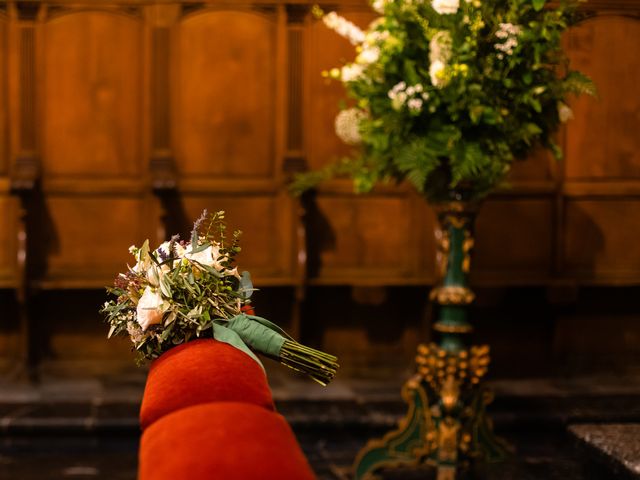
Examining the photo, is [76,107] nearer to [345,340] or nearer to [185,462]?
[345,340]

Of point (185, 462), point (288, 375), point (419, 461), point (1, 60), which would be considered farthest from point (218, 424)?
point (1, 60)

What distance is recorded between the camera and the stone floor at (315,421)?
424 cm

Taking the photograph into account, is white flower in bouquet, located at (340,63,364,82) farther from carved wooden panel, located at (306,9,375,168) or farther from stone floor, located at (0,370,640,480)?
stone floor, located at (0,370,640,480)

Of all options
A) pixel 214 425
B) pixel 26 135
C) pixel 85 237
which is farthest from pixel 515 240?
pixel 214 425

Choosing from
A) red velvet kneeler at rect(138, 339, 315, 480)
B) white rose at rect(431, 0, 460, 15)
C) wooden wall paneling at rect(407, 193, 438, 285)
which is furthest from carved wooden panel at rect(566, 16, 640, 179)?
red velvet kneeler at rect(138, 339, 315, 480)

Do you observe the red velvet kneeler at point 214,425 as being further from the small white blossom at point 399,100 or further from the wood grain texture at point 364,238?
the wood grain texture at point 364,238

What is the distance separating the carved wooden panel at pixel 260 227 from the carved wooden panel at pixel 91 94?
0.56m

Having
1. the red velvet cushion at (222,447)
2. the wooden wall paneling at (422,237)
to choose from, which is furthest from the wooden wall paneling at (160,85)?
the red velvet cushion at (222,447)

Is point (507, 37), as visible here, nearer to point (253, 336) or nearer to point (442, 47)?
point (442, 47)

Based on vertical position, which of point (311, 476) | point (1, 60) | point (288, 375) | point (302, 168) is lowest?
point (288, 375)

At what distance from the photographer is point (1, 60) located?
5316 millimetres

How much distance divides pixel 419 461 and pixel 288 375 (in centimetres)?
171

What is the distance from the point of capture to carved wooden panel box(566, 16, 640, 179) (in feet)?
18.4

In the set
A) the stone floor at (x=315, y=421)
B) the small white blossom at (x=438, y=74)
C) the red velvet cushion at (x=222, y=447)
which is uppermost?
the small white blossom at (x=438, y=74)
